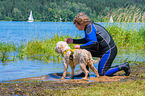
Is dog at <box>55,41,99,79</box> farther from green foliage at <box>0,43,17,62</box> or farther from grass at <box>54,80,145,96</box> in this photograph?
green foliage at <box>0,43,17,62</box>

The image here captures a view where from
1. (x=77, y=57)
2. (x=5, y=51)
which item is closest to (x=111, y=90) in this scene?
(x=77, y=57)

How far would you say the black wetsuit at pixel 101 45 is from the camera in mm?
6332

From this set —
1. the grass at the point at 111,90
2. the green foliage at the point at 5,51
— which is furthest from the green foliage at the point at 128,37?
the grass at the point at 111,90

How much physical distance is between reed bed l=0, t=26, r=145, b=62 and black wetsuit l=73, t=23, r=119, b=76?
423cm

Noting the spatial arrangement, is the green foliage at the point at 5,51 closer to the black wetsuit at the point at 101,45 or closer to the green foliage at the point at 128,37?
the black wetsuit at the point at 101,45

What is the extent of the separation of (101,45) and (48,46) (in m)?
6.14

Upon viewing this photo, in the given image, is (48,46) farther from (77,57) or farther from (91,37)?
(91,37)

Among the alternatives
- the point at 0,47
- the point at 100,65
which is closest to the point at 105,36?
the point at 100,65

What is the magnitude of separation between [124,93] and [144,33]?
1089 cm

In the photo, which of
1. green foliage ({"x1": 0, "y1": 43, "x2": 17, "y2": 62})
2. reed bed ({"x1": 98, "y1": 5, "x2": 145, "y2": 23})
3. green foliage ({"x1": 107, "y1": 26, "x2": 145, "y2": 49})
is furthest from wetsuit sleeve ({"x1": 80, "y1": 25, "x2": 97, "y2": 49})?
reed bed ({"x1": 98, "y1": 5, "x2": 145, "y2": 23})

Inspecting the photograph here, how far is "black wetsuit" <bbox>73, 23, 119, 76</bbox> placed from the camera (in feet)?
20.8

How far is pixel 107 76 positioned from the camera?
6.73 metres

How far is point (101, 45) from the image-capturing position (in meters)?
6.55

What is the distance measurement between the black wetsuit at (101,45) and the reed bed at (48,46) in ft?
13.9
